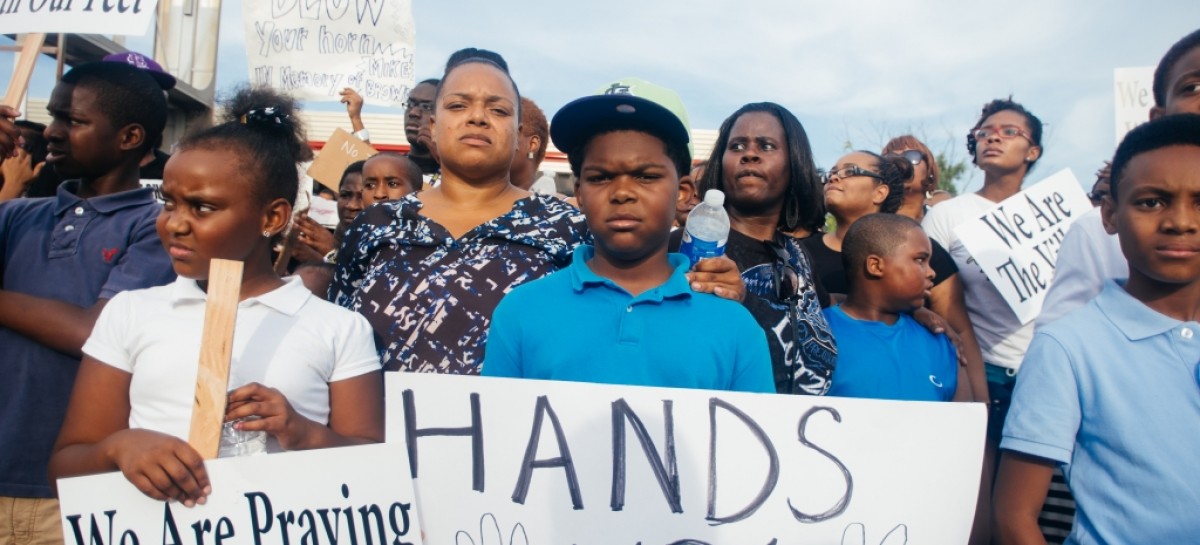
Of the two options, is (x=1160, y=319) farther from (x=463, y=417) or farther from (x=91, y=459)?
(x=91, y=459)

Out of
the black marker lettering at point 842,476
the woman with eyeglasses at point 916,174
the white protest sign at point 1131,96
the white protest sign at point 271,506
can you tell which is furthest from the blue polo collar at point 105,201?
the white protest sign at point 1131,96

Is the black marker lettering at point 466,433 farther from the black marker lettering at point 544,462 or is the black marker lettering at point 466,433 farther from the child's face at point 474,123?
the child's face at point 474,123

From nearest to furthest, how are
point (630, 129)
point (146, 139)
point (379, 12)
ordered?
point (630, 129)
point (146, 139)
point (379, 12)

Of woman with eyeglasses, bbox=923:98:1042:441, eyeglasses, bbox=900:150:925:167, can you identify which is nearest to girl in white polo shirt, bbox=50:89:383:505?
woman with eyeglasses, bbox=923:98:1042:441

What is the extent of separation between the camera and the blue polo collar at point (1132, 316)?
1871 mm

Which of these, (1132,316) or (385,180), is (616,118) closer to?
(1132,316)

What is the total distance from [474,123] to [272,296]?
2.68 feet

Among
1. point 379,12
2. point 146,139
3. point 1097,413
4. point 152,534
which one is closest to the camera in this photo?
point 152,534

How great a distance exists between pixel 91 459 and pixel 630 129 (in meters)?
1.50

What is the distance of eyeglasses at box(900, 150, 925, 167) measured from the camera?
16.8 ft

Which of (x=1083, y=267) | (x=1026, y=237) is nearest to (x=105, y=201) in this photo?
(x=1083, y=267)

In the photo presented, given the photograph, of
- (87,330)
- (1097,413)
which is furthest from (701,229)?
(87,330)

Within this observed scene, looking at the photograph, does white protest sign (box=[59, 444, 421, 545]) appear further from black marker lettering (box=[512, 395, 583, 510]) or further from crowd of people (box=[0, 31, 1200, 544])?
black marker lettering (box=[512, 395, 583, 510])

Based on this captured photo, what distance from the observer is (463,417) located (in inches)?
72.1
